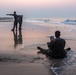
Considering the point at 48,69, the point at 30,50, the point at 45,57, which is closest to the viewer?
the point at 48,69

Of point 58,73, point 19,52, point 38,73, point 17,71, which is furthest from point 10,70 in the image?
point 19,52

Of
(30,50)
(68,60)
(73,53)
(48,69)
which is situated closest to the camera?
(48,69)

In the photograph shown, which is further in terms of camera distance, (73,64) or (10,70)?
(73,64)

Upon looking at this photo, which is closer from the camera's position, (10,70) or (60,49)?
(10,70)

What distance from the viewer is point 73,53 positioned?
1332 centimetres

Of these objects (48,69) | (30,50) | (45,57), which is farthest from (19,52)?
(48,69)

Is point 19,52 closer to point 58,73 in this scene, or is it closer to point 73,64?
point 73,64

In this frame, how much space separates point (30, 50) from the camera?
47.1 ft

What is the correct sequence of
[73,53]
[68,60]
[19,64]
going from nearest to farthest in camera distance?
[19,64] < [68,60] < [73,53]

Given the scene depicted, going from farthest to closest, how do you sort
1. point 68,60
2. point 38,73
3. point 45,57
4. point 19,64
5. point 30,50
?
point 30,50 < point 45,57 < point 68,60 < point 19,64 < point 38,73

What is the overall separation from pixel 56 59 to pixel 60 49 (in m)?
0.45

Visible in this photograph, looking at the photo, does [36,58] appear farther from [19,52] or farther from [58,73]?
[58,73]

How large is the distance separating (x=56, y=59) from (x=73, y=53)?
173cm

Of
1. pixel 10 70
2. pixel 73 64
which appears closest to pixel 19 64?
pixel 10 70
